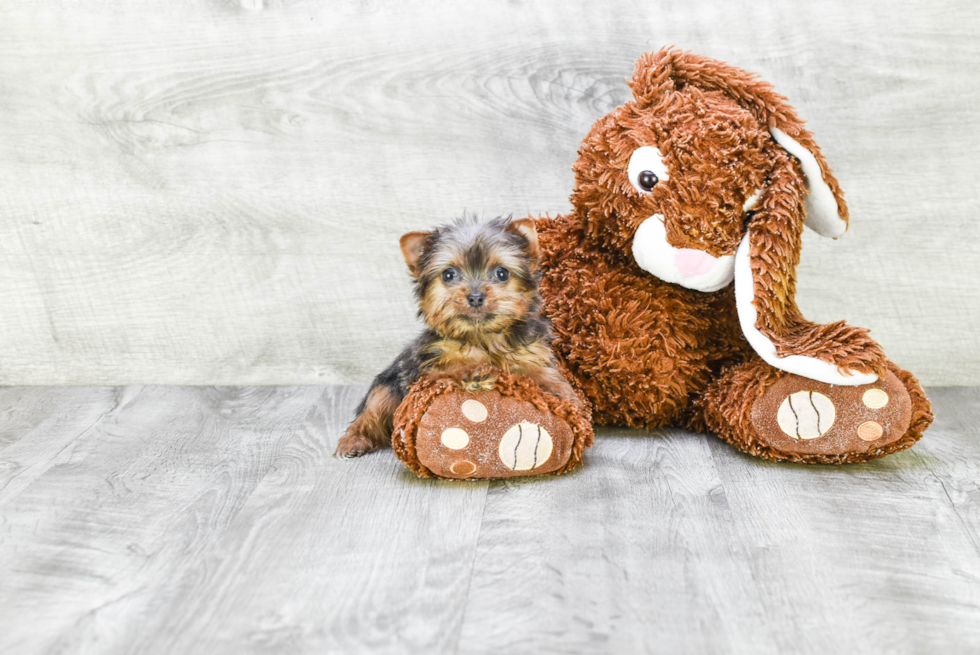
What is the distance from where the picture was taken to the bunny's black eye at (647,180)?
1.41 meters

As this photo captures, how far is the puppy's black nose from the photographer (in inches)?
50.7

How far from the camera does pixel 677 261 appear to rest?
1419mm

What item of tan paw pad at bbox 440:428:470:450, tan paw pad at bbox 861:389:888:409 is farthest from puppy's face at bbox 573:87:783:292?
tan paw pad at bbox 440:428:470:450

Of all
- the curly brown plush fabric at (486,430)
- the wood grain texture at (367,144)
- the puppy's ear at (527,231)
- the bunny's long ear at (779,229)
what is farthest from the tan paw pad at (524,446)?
the wood grain texture at (367,144)

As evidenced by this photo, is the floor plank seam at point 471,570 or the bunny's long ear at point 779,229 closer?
the floor plank seam at point 471,570

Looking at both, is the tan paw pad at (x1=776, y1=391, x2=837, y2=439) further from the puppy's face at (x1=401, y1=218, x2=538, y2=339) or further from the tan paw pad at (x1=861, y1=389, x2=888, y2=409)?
the puppy's face at (x1=401, y1=218, x2=538, y2=339)

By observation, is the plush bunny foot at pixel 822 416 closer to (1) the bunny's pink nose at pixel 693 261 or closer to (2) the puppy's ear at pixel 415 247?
(1) the bunny's pink nose at pixel 693 261

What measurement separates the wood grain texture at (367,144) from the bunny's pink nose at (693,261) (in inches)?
22.7

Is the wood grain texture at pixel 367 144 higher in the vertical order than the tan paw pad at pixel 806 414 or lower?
higher

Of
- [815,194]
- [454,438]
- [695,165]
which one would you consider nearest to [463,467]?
[454,438]

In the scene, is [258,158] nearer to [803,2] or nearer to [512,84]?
[512,84]

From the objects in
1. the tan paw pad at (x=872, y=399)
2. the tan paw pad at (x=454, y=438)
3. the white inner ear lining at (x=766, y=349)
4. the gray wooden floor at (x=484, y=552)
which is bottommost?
the gray wooden floor at (x=484, y=552)

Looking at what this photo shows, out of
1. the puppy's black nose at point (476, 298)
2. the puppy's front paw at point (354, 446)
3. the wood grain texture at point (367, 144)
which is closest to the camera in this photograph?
the puppy's black nose at point (476, 298)

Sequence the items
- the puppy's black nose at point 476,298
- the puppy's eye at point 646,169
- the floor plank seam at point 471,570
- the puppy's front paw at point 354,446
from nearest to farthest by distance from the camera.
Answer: the floor plank seam at point 471,570 → the puppy's black nose at point 476,298 → the puppy's eye at point 646,169 → the puppy's front paw at point 354,446
